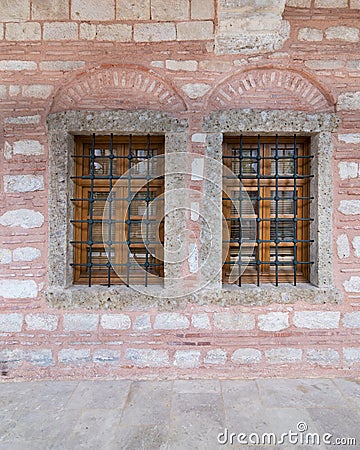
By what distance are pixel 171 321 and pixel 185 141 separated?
59.3 inches

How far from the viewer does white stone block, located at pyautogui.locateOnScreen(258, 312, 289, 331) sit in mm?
2420

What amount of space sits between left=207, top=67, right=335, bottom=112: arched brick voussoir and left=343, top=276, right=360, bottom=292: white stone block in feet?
4.71

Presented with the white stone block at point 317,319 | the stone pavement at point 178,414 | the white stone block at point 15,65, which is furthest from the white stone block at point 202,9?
the stone pavement at point 178,414

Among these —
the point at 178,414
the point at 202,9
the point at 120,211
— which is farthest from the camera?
the point at 120,211

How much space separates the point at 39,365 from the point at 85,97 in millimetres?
2262

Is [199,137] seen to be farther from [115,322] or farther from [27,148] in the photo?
[115,322]

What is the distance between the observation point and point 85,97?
2.44 m

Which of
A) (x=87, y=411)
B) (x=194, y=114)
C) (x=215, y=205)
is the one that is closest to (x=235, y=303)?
(x=215, y=205)

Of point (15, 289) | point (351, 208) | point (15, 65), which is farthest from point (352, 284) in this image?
point (15, 65)

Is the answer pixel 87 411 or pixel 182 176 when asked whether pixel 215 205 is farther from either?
pixel 87 411

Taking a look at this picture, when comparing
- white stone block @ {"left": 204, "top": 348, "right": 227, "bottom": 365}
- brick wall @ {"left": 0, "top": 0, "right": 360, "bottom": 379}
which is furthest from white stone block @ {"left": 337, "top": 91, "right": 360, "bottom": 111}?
white stone block @ {"left": 204, "top": 348, "right": 227, "bottom": 365}

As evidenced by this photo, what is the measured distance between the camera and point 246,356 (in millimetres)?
2410

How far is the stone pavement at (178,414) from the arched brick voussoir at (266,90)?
2.26 m

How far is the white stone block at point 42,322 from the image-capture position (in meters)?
2.41
